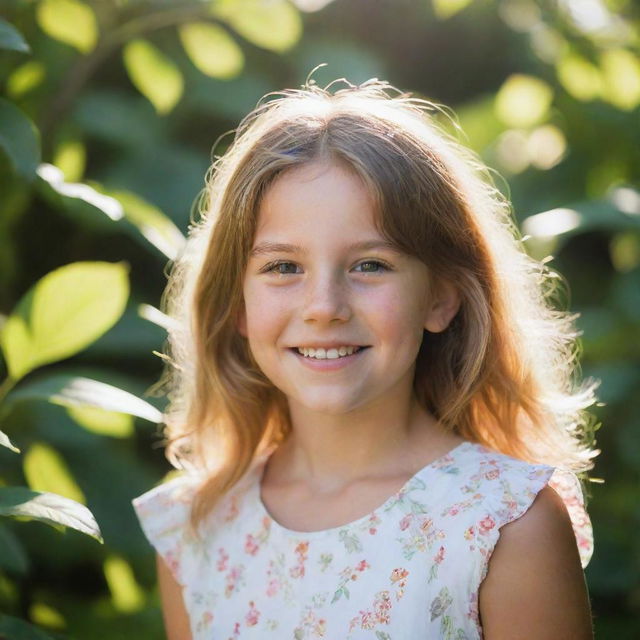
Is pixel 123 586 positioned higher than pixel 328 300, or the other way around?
pixel 328 300

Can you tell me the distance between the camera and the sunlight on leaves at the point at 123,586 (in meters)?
2.69

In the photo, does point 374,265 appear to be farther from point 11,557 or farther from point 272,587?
point 11,557

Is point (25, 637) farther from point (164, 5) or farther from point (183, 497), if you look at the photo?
point (164, 5)

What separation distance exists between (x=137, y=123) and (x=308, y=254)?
60.1 inches

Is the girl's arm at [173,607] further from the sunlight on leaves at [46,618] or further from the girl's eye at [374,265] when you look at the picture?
the girl's eye at [374,265]

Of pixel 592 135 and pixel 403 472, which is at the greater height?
pixel 592 135

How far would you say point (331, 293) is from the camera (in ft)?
5.82

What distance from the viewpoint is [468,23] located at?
148 inches

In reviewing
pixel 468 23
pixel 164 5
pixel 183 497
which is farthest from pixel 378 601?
pixel 468 23

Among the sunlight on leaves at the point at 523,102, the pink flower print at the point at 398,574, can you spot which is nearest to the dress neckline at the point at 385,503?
the pink flower print at the point at 398,574

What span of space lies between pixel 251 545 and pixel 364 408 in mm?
341

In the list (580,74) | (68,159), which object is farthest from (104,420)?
(580,74)

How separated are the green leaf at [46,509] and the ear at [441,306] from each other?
0.71 metres

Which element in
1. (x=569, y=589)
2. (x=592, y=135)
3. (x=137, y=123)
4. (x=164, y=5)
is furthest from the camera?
(x=592, y=135)
